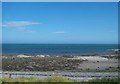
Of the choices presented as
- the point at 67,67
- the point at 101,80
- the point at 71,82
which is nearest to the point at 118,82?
the point at 101,80

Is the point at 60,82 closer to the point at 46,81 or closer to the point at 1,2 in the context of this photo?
the point at 46,81

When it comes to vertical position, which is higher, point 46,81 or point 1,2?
point 1,2

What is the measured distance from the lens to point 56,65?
584 inches

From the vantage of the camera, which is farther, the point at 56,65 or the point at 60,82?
the point at 56,65

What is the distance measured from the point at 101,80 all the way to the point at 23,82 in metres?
1.43

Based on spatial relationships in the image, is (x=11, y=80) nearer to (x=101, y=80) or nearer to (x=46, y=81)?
(x=46, y=81)

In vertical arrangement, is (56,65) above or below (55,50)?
below

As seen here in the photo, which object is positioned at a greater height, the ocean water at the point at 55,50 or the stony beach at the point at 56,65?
the ocean water at the point at 55,50

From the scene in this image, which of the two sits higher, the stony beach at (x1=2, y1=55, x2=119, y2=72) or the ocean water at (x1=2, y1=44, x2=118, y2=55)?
the ocean water at (x1=2, y1=44, x2=118, y2=55)

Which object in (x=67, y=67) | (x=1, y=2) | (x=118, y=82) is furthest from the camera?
(x=67, y=67)

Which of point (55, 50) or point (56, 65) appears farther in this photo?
point (55, 50)

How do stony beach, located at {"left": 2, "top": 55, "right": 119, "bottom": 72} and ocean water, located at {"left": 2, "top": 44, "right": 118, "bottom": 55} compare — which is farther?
ocean water, located at {"left": 2, "top": 44, "right": 118, "bottom": 55}

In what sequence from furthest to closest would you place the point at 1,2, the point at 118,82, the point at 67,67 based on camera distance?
the point at 67,67, the point at 118,82, the point at 1,2

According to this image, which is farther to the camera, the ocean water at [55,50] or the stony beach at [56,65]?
the ocean water at [55,50]
